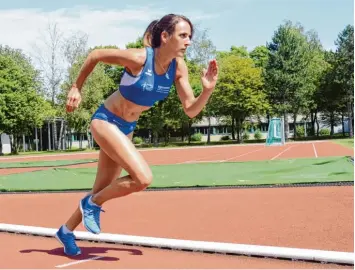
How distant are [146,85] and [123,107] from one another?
34 cm

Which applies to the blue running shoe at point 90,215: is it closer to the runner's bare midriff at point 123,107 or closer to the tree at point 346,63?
the runner's bare midriff at point 123,107

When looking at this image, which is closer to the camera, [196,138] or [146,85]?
[146,85]

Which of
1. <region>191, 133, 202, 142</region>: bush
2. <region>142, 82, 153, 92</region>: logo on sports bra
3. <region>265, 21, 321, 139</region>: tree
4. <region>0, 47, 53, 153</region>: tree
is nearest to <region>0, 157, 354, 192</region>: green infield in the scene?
<region>142, 82, 153, 92</region>: logo on sports bra

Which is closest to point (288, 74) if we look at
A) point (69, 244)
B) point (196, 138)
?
point (196, 138)

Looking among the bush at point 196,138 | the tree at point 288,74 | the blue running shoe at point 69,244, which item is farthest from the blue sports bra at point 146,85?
the bush at point 196,138

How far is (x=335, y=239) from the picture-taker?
203 inches

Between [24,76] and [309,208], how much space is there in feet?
154

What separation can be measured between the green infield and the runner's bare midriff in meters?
6.56

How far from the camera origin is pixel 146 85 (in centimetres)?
423

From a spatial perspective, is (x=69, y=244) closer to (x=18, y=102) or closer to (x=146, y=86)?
(x=146, y=86)

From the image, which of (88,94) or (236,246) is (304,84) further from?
(236,246)

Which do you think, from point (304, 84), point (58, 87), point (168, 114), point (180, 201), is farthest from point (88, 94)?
point (180, 201)

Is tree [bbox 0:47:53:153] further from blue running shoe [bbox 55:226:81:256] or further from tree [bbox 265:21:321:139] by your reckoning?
blue running shoe [bbox 55:226:81:256]

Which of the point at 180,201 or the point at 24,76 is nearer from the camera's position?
the point at 180,201
